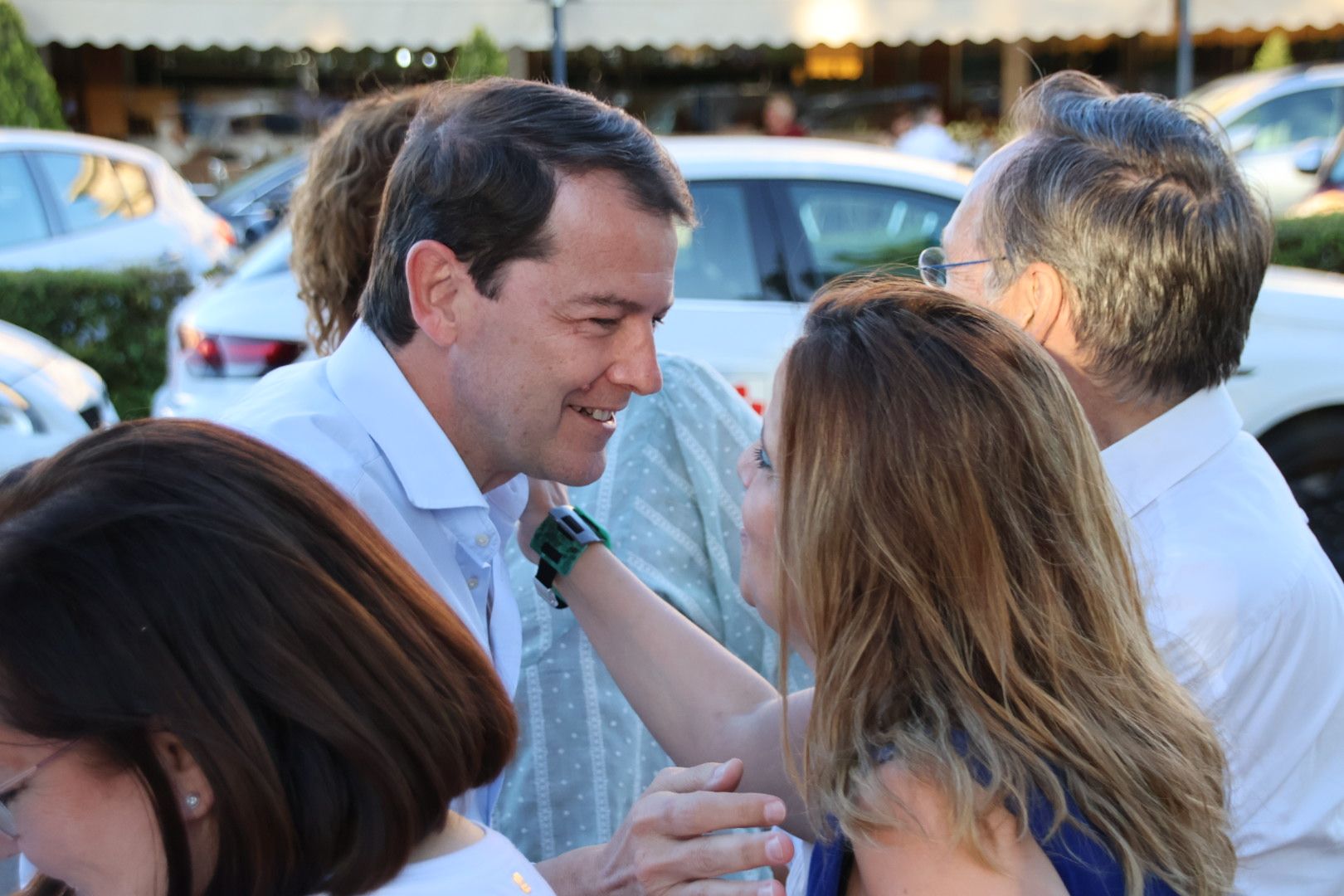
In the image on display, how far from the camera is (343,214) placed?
299 centimetres

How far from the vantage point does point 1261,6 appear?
43.8 feet

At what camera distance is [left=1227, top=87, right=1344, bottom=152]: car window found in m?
12.7

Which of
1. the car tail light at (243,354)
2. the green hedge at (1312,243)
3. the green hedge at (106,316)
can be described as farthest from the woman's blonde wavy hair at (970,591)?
the green hedge at (106,316)

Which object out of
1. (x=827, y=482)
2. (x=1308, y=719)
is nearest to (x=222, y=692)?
(x=827, y=482)

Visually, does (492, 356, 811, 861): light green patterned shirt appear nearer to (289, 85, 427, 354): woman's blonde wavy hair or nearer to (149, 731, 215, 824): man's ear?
(289, 85, 427, 354): woman's blonde wavy hair

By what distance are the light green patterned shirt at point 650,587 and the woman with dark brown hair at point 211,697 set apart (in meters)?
1.00

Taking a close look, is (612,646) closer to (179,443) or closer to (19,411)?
(179,443)

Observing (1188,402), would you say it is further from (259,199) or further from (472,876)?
(259,199)

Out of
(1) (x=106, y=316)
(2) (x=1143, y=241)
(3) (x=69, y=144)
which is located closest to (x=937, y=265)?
(2) (x=1143, y=241)

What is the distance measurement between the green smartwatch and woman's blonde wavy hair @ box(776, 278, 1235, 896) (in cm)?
67

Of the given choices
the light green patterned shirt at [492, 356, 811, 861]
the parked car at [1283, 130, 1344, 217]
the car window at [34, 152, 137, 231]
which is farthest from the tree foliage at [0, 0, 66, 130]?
the light green patterned shirt at [492, 356, 811, 861]

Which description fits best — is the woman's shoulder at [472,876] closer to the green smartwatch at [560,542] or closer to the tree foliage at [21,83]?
the green smartwatch at [560,542]

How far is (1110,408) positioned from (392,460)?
109 centimetres

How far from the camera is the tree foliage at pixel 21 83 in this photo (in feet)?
42.8
